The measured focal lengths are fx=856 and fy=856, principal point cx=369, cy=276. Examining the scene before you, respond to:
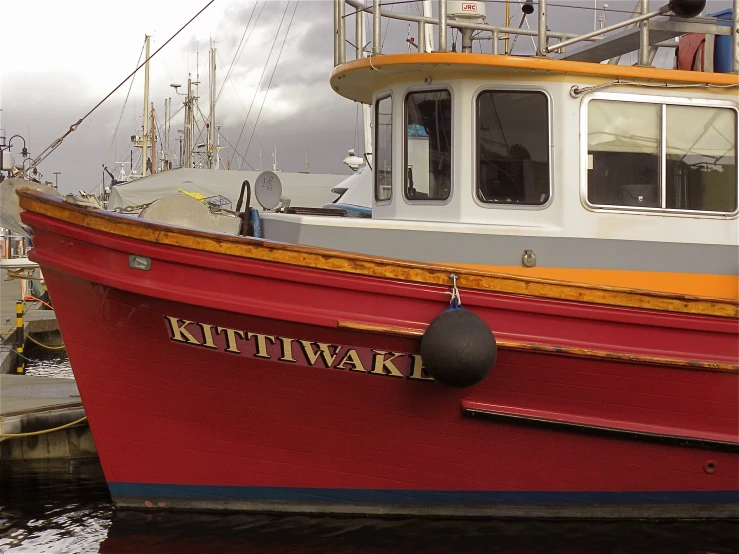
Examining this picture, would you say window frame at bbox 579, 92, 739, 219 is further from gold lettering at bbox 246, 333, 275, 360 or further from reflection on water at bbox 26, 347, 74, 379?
reflection on water at bbox 26, 347, 74, 379

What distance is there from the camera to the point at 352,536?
19.4 feet

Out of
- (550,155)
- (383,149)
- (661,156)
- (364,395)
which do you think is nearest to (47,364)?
(383,149)

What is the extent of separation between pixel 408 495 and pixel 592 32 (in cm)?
343

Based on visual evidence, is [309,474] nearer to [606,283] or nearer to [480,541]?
[480,541]

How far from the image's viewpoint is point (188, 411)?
5777 millimetres

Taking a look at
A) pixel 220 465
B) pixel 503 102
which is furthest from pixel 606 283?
pixel 220 465

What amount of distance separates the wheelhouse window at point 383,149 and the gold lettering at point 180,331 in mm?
1871

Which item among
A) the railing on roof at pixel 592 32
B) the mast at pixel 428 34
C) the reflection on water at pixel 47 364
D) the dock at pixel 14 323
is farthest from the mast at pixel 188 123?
the railing on roof at pixel 592 32

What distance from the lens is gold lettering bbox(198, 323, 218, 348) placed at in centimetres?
551

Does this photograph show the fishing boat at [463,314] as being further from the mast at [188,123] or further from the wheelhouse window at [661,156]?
the mast at [188,123]

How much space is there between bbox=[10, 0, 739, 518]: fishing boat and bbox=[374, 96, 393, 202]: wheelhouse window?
0.36 feet

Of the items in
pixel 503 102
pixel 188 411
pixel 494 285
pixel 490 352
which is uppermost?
pixel 503 102

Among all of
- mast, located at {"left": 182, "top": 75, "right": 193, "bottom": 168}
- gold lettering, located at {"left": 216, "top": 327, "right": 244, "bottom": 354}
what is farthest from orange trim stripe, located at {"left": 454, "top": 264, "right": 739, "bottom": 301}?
mast, located at {"left": 182, "top": 75, "right": 193, "bottom": 168}

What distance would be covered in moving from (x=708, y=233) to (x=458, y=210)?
1789 millimetres
